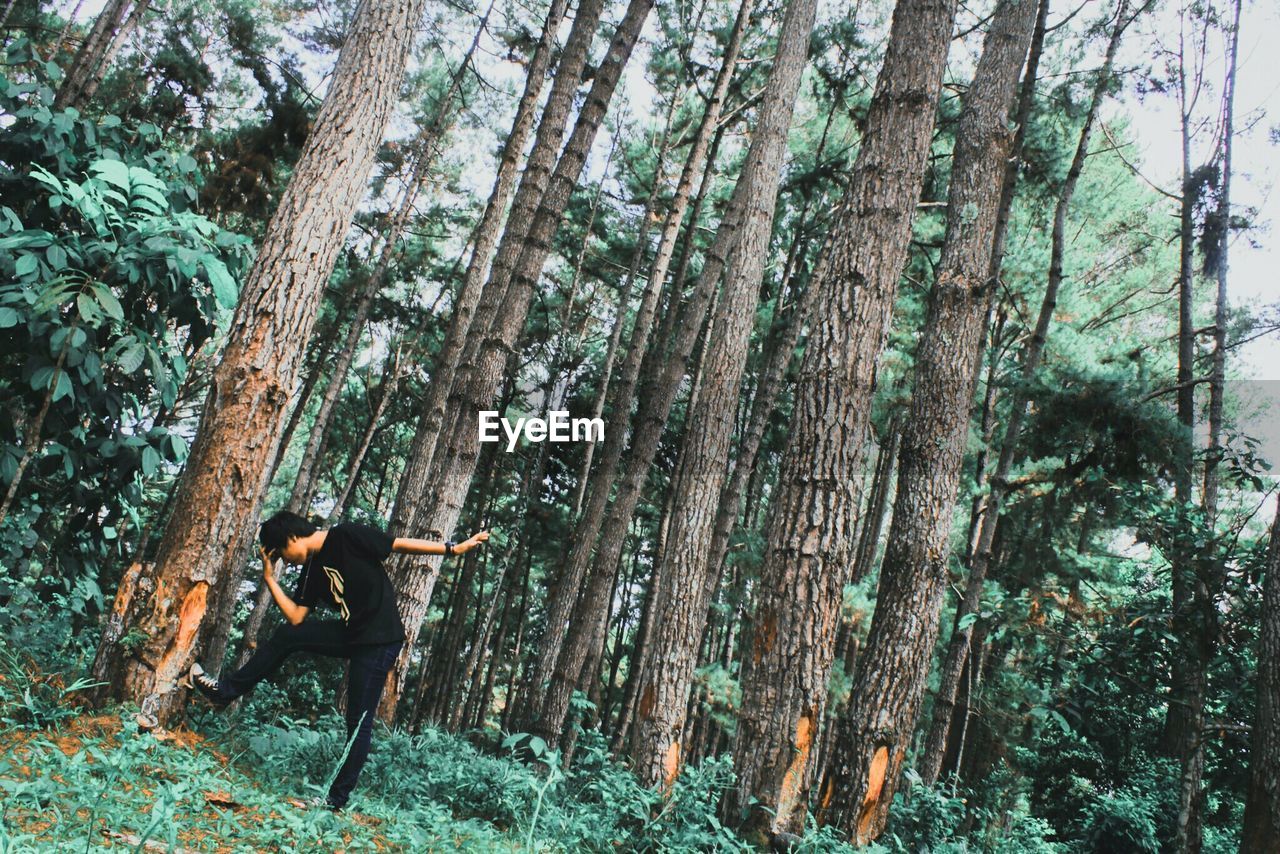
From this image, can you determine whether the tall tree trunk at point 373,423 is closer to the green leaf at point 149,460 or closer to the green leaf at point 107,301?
the green leaf at point 149,460

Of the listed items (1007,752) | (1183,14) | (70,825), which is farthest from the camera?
(1007,752)

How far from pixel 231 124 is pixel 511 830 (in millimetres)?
14413

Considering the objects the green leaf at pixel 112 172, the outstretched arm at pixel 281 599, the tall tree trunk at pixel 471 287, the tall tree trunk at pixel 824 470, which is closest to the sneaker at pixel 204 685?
the outstretched arm at pixel 281 599

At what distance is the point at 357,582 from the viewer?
Result: 4.25 metres

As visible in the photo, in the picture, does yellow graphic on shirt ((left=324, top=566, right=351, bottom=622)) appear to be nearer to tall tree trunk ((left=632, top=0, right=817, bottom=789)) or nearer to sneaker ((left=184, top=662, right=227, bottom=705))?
sneaker ((left=184, top=662, right=227, bottom=705))

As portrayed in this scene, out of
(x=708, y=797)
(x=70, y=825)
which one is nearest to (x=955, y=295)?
(x=708, y=797)

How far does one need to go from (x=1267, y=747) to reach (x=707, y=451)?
4.67 meters

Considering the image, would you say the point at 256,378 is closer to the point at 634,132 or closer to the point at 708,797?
the point at 708,797

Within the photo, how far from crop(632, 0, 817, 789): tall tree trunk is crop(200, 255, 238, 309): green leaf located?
4.59m

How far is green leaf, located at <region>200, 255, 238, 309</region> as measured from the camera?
3.89m

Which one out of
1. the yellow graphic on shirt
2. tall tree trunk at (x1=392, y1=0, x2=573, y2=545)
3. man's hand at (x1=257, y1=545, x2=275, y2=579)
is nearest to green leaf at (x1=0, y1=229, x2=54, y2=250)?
man's hand at (x1=257, y1=545, x2=275, y2=579)

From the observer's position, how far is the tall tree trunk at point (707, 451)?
722cm

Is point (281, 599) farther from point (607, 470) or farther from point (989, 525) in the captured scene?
point (989, 525)

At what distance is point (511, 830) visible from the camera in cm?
434
